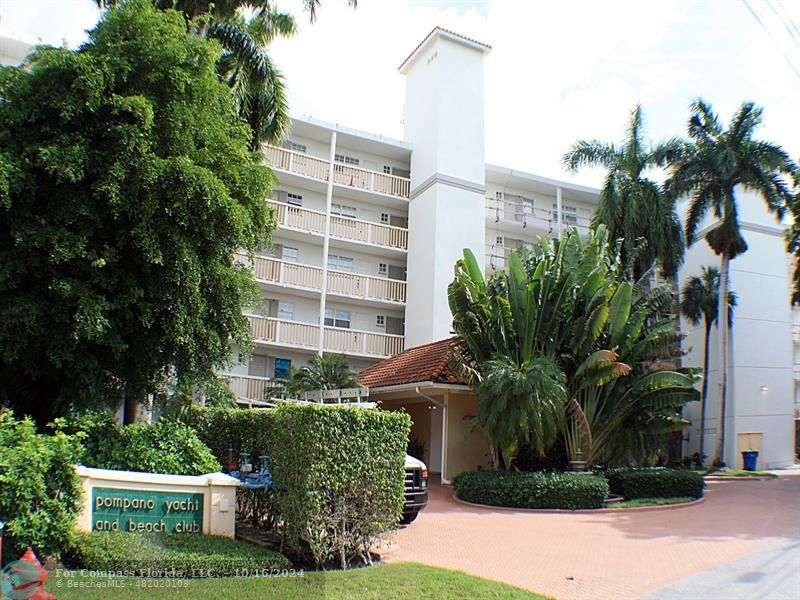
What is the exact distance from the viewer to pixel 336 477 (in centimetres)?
861

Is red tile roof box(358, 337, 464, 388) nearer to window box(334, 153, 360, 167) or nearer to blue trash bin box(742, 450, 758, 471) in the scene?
window box(334, 153, 360, 167)

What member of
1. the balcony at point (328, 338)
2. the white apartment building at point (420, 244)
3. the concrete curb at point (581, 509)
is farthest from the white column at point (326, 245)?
the concrete curb at point (581, 509)

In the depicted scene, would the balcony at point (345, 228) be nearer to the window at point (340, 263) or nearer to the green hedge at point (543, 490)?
the window at point (340, 263)

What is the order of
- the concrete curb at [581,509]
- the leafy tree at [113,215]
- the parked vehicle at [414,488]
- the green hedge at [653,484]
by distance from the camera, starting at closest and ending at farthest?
the leafy tree at [113,215]
the parked vehicle at [414,488]
the concrete curb at [581,509]
the green hedge at [653,484]

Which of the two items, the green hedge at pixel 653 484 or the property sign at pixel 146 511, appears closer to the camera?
the property sign at pixel 146 511

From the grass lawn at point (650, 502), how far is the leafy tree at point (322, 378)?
9994mm

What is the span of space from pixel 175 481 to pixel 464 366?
1015cm

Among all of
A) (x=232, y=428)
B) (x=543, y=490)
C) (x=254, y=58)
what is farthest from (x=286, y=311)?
(x=232, y=428)

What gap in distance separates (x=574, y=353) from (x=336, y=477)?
36.5 ft

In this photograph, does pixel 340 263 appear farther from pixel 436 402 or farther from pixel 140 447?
pixel 140 447

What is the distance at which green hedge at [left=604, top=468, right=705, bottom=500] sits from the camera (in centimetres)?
1753

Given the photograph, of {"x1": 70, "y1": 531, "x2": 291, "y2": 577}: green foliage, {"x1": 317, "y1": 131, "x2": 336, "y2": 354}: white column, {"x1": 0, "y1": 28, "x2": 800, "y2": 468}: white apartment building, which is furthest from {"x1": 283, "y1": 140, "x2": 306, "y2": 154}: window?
{"x1": 70, "y1": 531, "x2": 291, "y2": 577}: green foliage

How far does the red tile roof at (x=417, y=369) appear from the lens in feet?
66.8

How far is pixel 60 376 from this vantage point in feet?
38.5
